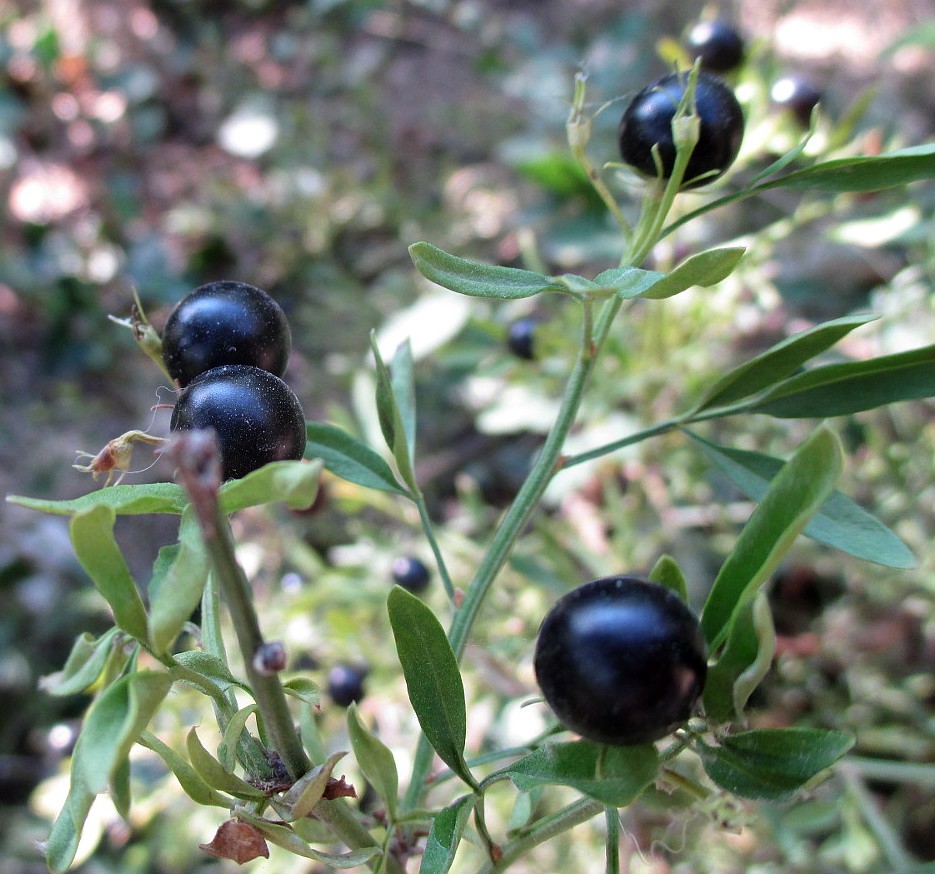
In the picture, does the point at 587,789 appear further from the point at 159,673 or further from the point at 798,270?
the point at 798,270

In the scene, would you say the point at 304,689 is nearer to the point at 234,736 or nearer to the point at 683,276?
the point at 234,736

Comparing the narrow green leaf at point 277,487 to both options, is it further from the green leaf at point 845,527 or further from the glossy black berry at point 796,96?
the glossy black berry at point 796,96

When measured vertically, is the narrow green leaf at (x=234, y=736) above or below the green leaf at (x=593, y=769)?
above

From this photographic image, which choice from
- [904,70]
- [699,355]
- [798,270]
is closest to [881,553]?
[699,355]

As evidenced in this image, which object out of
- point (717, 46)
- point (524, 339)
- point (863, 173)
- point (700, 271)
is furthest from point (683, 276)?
point (524, 339)

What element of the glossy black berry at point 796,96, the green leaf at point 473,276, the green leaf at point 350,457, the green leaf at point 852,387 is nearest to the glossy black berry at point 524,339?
the glossy black berry at point 796,96

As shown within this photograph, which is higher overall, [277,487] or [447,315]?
[447,315]
